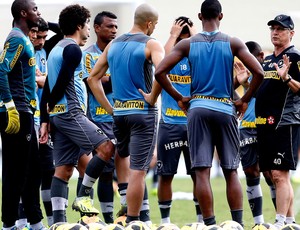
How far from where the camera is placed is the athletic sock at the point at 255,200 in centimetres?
1235

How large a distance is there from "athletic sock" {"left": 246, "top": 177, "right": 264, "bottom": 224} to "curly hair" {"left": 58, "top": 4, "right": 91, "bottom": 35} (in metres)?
3.28

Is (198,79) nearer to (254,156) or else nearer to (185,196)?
(254,156)

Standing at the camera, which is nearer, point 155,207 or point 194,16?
point 155,207

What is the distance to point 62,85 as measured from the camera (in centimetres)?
1116

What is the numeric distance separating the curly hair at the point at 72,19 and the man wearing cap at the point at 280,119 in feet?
8.21

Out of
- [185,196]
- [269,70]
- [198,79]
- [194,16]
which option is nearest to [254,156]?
[269,70]

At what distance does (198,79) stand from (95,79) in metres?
1.70

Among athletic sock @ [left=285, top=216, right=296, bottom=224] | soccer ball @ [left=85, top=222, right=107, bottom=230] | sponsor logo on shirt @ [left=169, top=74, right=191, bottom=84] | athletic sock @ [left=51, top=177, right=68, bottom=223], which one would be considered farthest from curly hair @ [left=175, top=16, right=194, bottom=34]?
soccer ball @ [left=85, top=222, right=107, bottom=230]

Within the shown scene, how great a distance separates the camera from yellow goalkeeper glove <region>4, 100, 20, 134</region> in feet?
33.6

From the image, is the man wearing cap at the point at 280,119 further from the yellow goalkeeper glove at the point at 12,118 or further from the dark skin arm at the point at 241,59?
the yellow goalkeeper glove at the point at 12,118

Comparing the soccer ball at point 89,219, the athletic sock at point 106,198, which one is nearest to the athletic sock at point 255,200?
the athletic sock at point 106,198

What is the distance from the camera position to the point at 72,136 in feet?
36.9

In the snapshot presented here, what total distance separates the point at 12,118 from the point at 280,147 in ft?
11.6

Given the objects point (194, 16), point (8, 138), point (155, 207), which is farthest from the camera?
point (194, 16)
